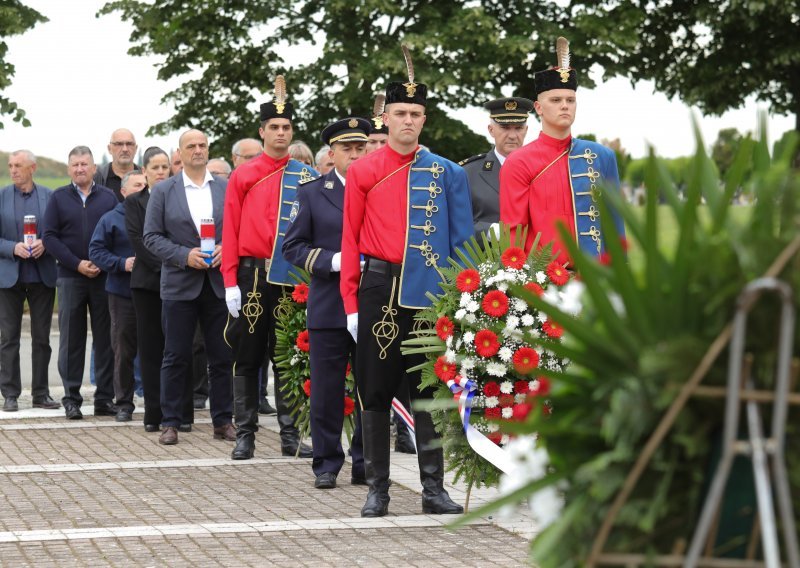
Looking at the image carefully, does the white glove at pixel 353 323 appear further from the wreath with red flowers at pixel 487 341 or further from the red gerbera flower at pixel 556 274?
the red gerbera flower at pixel 556 274

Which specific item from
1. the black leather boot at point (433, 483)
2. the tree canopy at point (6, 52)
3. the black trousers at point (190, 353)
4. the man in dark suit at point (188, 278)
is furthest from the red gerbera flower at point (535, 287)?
the tree canopy at point (6, 52)

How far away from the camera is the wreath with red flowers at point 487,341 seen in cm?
746

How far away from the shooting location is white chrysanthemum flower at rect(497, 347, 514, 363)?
7.48 metres

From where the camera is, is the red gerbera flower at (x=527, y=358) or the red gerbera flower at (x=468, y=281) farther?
the red gerbera flower at (x=468, y=281)

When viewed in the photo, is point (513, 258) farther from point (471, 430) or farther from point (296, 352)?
point (296, 352)

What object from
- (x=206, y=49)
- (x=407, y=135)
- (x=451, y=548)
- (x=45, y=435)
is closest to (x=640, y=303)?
(x=451, y=548)

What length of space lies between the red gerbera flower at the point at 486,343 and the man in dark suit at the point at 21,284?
21.9 feet

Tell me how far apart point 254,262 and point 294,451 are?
1.33 m

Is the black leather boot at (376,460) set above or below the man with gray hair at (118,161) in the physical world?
below

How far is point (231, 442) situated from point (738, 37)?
2435 centimetres

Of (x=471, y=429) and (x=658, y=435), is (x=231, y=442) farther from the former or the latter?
(x=658, y=435)

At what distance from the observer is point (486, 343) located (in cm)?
746

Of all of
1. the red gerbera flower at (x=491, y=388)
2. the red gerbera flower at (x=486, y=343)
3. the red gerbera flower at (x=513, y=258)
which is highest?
the red gerbera flower at (x=513, y=258)

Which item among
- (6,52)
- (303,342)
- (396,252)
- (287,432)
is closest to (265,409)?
(287,432)
